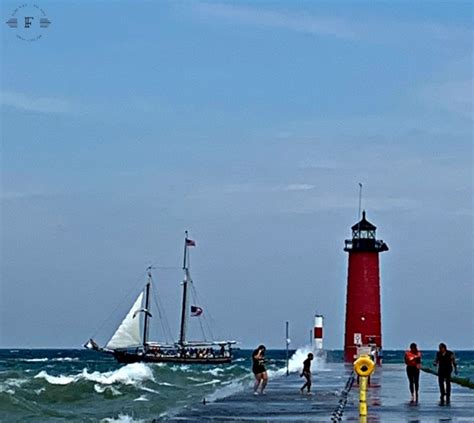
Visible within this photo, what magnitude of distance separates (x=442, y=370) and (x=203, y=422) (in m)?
7.36

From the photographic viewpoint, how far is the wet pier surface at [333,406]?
76.7 ft

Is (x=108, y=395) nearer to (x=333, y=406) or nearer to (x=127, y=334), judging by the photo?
(x=333, y=406)

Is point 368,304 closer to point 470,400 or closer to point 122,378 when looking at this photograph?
point 122,378

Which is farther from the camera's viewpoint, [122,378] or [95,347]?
[95,347]

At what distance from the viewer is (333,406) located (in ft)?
86.6

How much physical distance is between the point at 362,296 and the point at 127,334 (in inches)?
1873

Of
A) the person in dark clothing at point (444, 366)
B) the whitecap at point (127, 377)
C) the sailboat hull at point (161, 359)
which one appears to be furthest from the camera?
the sailboat hull at point (161, 359)

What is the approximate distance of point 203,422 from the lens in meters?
22.5

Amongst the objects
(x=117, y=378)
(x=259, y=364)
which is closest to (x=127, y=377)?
(x=117, y=378)

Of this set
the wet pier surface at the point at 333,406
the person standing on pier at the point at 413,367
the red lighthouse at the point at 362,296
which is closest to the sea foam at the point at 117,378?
the red lighthouse at the point at 362,296

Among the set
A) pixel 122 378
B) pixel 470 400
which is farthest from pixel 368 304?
pixel 470 400

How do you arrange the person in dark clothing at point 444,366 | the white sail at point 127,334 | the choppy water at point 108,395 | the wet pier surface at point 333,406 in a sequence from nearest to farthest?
1. the wet pier surface at point 333,406
2. the person in dark clothing at point 444,366
3. the choppy water at point 108,395
4. the white sail at point 127,334

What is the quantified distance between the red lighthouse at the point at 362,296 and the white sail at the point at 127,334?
45.3 meters

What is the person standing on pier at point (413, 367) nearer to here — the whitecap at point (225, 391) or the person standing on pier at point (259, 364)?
the person standing on pier at point (259, 364)
